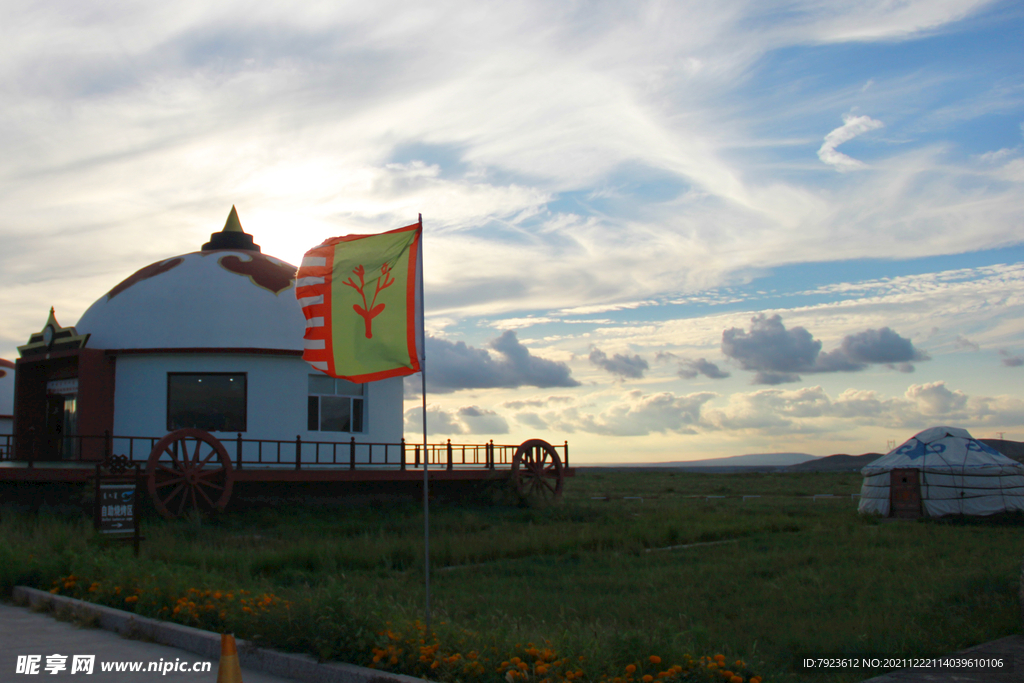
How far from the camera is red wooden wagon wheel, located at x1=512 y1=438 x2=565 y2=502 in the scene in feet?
82.4

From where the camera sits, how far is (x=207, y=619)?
24.8ft

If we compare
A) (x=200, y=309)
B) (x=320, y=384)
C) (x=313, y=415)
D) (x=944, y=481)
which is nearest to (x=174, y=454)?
(x=313, y=415)

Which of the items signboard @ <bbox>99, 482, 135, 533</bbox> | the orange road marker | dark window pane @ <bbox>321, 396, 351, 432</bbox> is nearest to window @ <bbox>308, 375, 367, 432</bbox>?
dark window pane @ <bbox>321, 396, 351, 432</bbox>

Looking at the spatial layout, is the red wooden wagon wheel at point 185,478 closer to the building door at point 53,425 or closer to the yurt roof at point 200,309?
the yurt roof at point 200,309

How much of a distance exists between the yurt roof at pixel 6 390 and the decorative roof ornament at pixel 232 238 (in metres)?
19.1

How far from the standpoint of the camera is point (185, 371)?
21.9 meters

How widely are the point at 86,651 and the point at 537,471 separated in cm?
1938

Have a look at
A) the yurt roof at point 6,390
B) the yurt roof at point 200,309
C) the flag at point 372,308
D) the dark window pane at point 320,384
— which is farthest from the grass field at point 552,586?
the yurt roof at point 6,390

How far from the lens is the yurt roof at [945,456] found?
2370cm

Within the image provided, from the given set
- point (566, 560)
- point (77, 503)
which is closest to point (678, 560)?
point (566, 560)

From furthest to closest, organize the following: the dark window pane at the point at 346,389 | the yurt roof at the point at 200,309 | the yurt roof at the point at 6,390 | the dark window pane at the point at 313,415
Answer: the yurt roof at the point at 6,390
the dark window pane at the point at 346,389
the dark window pane at the point at 313,415
the yurt roof at the point at 200,309

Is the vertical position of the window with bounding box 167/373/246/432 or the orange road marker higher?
the window with bounding box 167/373/246/432

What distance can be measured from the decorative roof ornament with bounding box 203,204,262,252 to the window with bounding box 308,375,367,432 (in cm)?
563

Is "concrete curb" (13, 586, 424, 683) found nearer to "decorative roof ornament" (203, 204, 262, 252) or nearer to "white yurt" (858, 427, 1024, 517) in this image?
"decorative roof ornament" (203, 204, 262, 252)
